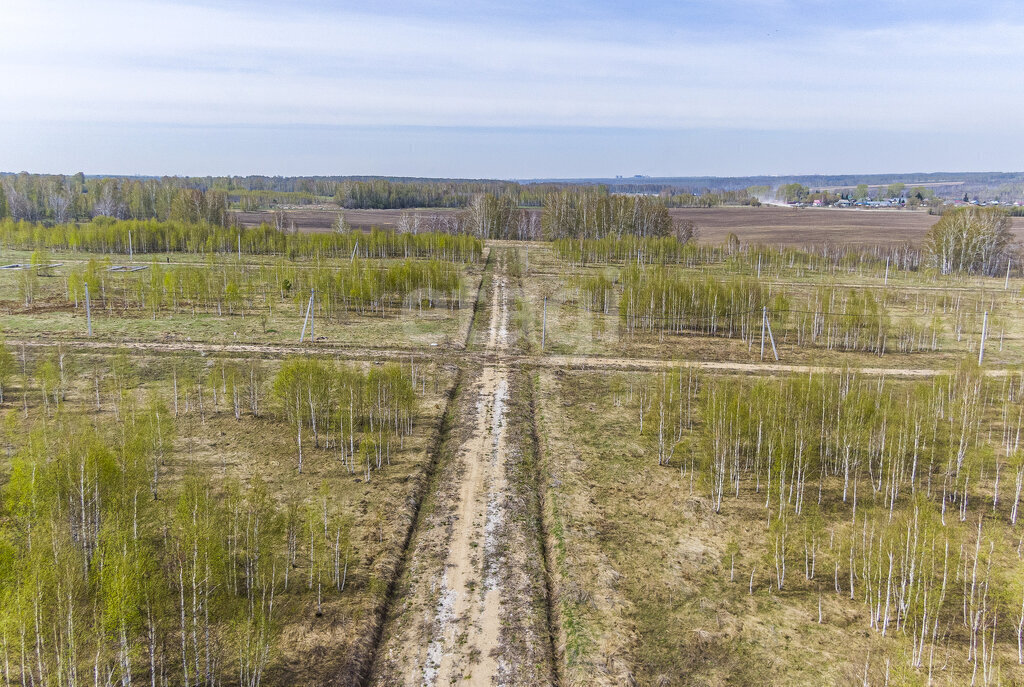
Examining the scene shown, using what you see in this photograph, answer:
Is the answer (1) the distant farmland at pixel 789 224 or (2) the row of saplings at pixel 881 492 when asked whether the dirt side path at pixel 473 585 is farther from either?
(1) the distant farmland at pixel 789 224

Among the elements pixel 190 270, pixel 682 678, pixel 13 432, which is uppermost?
pixel 190 270

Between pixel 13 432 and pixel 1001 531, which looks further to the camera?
pixel 13 432

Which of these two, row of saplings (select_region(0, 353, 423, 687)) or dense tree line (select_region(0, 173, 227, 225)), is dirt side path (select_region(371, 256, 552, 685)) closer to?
row of saplings (select_region(0, 353, 423, 687))

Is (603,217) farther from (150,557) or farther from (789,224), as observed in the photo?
(150,557)

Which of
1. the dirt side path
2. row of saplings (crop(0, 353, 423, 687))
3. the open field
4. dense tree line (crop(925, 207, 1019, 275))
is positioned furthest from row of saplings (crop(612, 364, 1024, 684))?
Answer: dense tree line (crop(925, 207, 1019, 275))

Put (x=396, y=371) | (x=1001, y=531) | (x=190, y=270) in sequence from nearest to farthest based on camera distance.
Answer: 1. (x=1001, y=531)
2. (x=396, y=371)
3. (x=190, y=270)

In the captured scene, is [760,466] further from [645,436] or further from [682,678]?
[682,678]

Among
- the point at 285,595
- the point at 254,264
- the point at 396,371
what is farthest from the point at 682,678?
the point at 254,264
